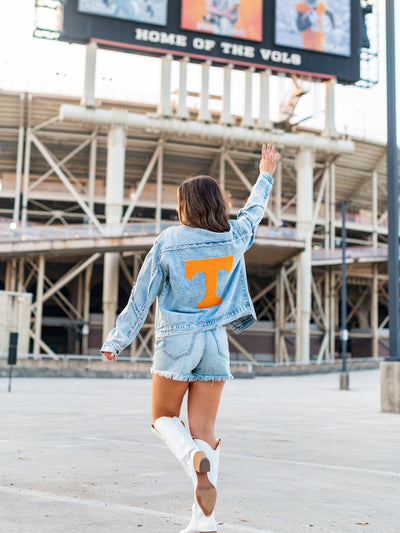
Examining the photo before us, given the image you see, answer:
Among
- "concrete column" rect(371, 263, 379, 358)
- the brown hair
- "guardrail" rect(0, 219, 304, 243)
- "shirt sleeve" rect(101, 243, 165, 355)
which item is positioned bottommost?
"shirt sleeve" rect(101, 243, 165, 355)

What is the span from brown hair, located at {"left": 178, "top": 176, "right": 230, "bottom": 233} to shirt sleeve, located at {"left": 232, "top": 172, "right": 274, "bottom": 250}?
171 mm

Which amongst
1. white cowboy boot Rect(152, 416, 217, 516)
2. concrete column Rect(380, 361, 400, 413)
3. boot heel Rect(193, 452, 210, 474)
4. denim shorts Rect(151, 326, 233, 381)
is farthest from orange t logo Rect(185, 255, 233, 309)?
concrete column Rect(380, 361, 400, 413)

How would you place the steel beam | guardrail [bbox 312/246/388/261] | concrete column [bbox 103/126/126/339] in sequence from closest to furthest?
1. the steel beam
2. concrete column [bbox 103/126/126/339]
3. guardrail [bbox 312/246/388/261]

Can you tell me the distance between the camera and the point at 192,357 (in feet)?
11.6

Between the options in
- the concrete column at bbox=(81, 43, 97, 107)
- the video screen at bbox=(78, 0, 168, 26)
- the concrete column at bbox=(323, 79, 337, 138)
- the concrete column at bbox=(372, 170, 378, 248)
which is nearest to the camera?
the video screen at bbox=(78, 0, 168, 26)

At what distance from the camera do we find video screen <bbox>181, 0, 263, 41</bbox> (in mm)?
43812

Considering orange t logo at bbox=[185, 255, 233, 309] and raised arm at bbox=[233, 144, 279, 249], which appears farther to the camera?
raised arm at bbox=[233, 144, 279, 249]

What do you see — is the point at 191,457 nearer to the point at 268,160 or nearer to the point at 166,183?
the point at 268,160

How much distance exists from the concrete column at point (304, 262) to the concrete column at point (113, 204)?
12.7 metres

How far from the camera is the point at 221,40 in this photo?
44.8 m

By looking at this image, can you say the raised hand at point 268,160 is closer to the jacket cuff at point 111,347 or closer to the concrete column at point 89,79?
the jacket cuff at point 111,347

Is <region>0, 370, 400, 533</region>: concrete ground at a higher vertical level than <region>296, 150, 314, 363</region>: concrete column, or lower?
lower

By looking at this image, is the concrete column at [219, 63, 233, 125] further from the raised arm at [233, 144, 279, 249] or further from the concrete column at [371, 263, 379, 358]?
the raised arm at [233, 144, 279, 249]

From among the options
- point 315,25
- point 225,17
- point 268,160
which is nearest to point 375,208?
point 315,25
